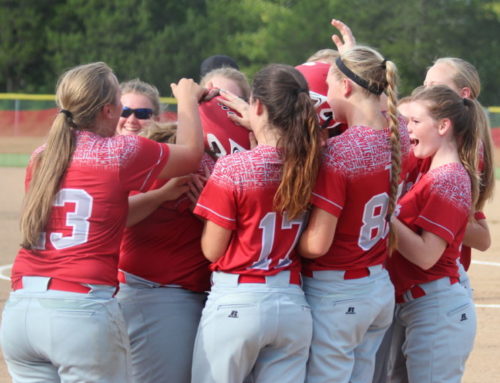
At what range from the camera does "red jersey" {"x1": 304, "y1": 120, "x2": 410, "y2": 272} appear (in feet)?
11.1

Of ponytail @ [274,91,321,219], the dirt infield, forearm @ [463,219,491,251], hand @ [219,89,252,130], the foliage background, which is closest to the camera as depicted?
ponytail @ [274,91,321,219]

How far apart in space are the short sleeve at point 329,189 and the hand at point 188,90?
64 centimetres

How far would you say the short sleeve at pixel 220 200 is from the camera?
328cm

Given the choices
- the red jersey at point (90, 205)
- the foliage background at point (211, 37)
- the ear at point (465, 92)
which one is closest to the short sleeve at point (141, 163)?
the red jersey at point (90, 205)

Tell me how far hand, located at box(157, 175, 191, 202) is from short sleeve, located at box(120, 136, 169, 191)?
0.17m

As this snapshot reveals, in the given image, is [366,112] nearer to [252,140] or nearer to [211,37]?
[252,140]

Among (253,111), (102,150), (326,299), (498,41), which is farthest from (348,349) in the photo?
(498,41)

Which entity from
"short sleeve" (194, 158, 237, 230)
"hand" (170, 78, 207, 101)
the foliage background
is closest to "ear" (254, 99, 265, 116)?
"short sleeve" (194, 158, 237, 230)

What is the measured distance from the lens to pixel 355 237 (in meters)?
3.54

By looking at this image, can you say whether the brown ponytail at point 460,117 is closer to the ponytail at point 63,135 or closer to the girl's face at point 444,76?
the girl's face at point 444,76

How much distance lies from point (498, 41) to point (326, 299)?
105ft

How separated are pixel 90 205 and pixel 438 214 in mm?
1487

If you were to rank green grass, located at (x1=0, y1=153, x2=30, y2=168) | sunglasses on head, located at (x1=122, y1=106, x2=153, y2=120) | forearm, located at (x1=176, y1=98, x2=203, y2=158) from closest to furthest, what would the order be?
forearm, located at (x1=176, y1=98, x2=203, y2=158)
sunglasses on head, located at (x1=122, y1=106, x2=153, y2=120)
green grass, located at (x1=0, y1=153, x2=30, y2=168)

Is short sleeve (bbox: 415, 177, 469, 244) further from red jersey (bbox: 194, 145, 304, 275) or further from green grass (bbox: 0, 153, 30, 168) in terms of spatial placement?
green grass (bbox: 0, 153, 30, 168)
